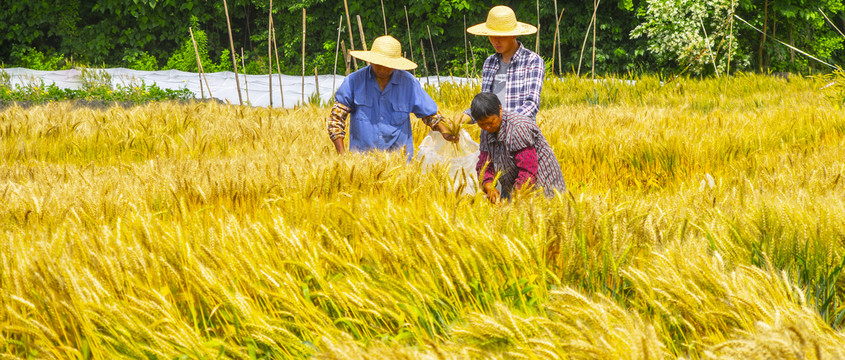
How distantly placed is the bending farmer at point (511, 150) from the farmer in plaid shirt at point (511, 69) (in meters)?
0.51

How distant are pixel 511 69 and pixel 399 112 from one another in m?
0.73

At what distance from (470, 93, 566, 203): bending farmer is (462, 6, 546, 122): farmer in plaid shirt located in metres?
0.51

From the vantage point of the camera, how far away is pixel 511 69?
13.9 ft

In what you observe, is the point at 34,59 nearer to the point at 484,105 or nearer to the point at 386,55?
the point at 386,55

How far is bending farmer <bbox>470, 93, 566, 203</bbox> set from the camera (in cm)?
325

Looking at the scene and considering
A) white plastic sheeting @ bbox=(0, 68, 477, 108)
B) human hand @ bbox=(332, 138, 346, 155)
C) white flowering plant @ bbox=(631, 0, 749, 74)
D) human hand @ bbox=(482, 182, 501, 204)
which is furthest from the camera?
white flowering plant @ bbox=(631, 0, 749, 74)

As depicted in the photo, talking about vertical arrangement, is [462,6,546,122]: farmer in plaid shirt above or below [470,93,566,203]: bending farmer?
above

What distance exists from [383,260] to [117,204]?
1.09 m

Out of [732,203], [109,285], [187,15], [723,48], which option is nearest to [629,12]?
[723,48]

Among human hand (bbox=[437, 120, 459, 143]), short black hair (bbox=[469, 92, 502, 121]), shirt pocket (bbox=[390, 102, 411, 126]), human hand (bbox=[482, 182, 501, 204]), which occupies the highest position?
short black hair (bbox=[469, 92, 502, 121])

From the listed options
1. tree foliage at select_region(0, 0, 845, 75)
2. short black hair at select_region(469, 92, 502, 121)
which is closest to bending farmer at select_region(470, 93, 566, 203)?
short black hair at select_region(469, 92, 502, 121)

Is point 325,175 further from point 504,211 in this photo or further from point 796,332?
point 796,332

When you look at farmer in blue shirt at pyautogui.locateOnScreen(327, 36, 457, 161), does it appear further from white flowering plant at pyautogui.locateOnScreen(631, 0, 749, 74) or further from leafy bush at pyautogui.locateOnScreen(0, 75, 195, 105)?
white flowering plant at pyautogui.locateOnScreen(631, 0, 749, 74)

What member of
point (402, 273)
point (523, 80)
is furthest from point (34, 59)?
point (402, 273)
